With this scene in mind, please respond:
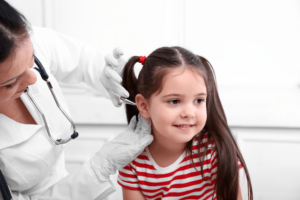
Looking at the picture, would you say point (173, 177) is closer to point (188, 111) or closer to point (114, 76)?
point (188, 111)

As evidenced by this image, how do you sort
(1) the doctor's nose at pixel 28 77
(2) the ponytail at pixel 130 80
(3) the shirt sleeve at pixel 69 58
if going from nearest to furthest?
1. (1) the doctor's nose at pixel 28 77
2. (2) the ponytail at pixel 130 80
3. (3) the shirt sleeve at pixel 69 58

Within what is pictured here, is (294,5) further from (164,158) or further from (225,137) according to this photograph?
(164,158)

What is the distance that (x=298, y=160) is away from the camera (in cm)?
157

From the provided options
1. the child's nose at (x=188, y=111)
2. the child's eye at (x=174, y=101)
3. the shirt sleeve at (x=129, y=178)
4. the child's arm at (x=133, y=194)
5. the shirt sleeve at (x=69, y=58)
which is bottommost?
the child's arm at (x=133, y=194)

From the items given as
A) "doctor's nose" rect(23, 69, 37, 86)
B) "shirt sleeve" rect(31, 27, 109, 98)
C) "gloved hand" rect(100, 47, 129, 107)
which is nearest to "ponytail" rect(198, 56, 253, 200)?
"gloved hand" rect(100, 47, 129, 107)

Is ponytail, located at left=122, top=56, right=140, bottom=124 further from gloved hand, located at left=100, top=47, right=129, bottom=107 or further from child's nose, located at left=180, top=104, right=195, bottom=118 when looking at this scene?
child's nose, located at left=180, top=104, right=195, bottom=118

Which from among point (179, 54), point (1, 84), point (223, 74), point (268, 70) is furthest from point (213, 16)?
point (1, 84)

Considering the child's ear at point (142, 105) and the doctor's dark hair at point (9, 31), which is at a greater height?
the doctor's dark hair at point (9, 31)

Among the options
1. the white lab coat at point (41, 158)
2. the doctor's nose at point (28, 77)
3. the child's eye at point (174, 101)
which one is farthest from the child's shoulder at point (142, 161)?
the doctor's nose at point (28, 77)

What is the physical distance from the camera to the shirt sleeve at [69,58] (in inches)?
47.8

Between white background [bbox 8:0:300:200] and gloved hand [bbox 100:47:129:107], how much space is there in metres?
0.50

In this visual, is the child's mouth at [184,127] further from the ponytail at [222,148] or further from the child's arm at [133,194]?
the child's arm at [133,194]

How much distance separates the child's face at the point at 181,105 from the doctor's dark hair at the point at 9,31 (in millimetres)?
460

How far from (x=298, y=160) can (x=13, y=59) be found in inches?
60.3
